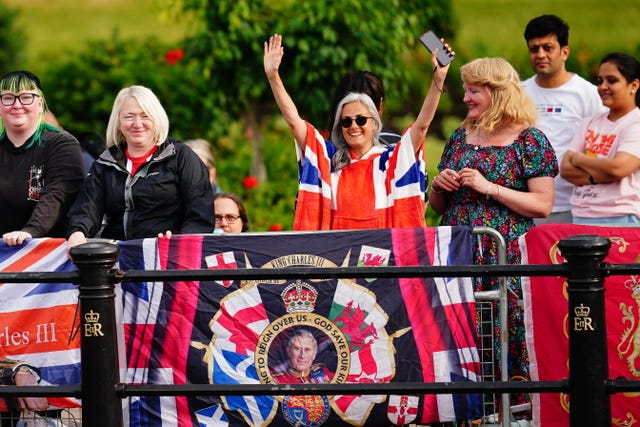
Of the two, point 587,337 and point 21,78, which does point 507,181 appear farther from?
point 21,78

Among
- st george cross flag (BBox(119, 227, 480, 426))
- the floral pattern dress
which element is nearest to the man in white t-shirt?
the floral pattern dress

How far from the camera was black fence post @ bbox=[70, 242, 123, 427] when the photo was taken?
18.9 feet

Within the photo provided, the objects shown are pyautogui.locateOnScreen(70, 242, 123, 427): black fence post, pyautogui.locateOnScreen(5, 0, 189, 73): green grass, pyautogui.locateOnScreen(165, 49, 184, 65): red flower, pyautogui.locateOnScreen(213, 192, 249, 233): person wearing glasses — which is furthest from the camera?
pyautogui.locateOnScreen(5, 0, 189, 73): green grass

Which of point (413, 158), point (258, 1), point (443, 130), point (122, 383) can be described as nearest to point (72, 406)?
point (122, 383)

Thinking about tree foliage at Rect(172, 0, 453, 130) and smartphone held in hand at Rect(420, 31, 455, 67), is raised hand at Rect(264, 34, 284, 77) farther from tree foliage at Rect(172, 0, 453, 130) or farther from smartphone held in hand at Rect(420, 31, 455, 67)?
tree foliage at Rect(172, 0, 453, 130)

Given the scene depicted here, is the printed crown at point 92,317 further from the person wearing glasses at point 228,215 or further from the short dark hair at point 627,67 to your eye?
the short dark hair at point 627,67

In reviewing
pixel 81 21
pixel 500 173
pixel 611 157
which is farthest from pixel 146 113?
pixel 81 21

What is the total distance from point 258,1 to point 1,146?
527 cm

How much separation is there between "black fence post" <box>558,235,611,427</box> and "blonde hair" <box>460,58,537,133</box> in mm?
1587

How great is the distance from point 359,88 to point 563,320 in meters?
2.02

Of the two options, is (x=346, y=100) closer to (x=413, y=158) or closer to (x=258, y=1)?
(x=413, y=158)

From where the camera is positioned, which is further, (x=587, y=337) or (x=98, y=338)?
(x=98, y=338)

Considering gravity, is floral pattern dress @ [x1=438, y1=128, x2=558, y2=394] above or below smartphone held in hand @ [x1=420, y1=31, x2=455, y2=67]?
below

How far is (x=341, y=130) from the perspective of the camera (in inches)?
285
